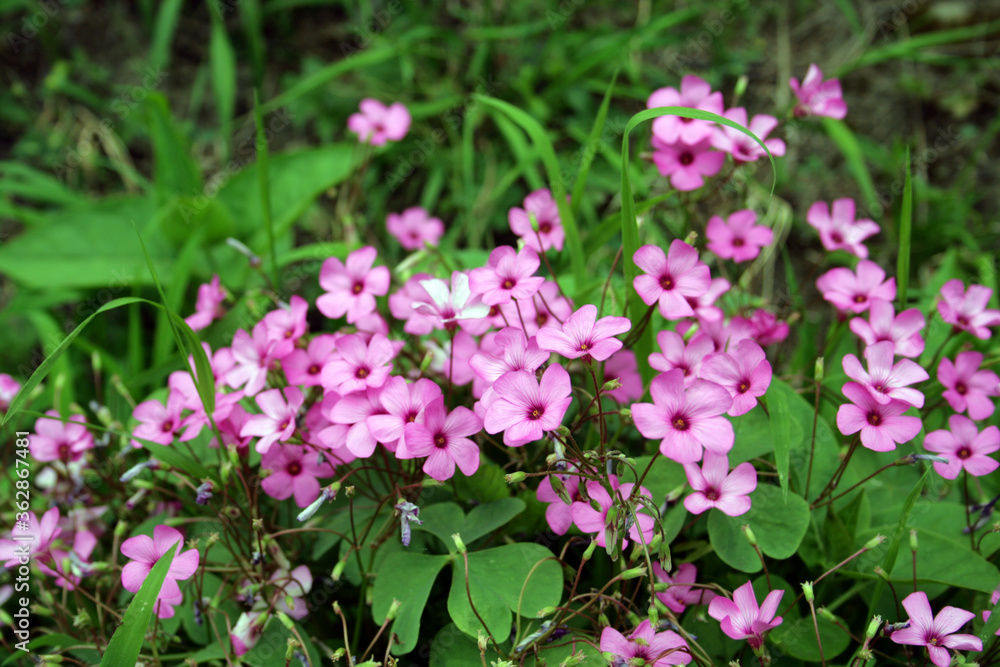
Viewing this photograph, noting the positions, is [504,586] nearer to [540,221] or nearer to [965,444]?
[540,221]

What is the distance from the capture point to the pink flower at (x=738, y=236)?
5.95 ft

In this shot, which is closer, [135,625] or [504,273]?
[135,625]

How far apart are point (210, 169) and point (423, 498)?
237 cm

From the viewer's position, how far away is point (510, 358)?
4.69ft

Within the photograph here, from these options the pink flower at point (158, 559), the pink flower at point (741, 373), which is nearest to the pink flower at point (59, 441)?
the pink flower at point (158, 559)

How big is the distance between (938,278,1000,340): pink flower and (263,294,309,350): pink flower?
5.25ft

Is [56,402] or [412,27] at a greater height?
[412,27]

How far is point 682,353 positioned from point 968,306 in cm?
82

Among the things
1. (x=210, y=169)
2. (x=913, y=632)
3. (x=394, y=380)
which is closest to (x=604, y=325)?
(x=394, y=380)

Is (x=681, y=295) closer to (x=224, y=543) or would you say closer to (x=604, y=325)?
(x=604, y=325)

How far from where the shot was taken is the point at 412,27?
3168 mm

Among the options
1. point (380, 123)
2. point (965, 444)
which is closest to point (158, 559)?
point (380, 123)

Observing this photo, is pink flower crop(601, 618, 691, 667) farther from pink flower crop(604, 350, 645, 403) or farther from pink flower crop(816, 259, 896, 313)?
pink flower crop(816, 259, 896, 313)

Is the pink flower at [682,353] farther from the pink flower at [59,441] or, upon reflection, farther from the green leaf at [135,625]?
the pink flower at [59,441]
